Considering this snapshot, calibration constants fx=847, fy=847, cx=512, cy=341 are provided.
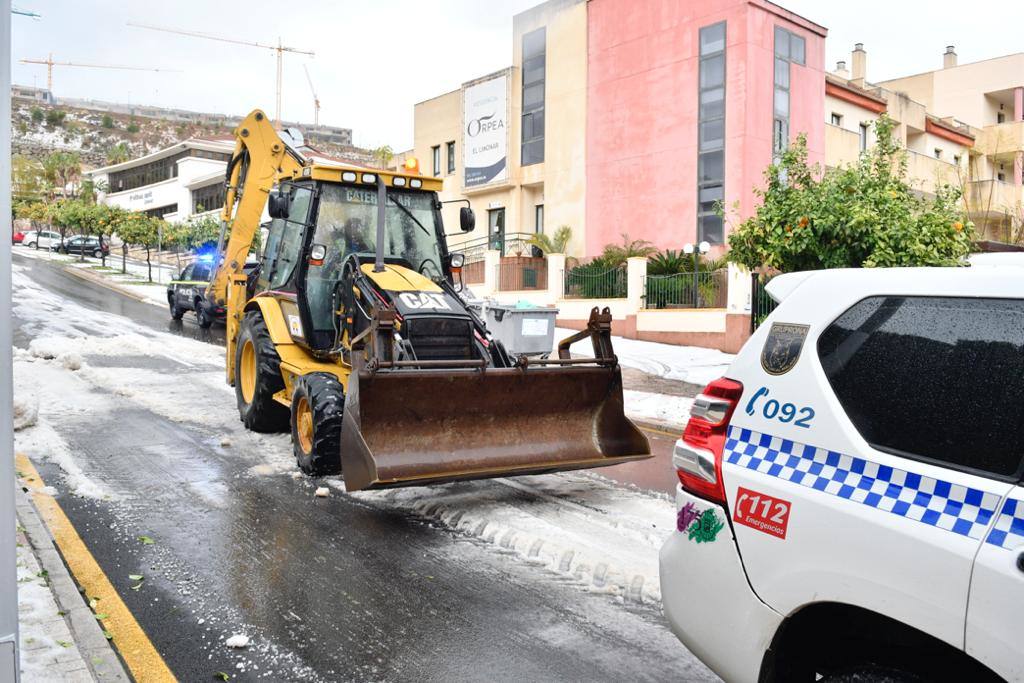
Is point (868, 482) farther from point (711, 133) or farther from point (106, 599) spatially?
point (711, 133)

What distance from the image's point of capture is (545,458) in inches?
272

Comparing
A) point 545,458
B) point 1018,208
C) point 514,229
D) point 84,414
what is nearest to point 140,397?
point 84,414

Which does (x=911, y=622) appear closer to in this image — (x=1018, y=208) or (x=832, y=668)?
(x=832, y=668)

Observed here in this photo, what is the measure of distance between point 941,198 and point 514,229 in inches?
850

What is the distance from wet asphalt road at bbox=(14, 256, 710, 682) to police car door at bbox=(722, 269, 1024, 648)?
1.61 meters

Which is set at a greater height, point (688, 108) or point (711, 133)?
point (688, 108)

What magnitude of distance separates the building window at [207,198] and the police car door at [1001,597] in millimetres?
63938

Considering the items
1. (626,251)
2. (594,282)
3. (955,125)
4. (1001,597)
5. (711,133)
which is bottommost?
(1001,597)

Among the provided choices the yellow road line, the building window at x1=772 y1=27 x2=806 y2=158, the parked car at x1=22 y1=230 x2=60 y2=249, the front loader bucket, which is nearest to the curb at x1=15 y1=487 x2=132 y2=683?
the yellow road line

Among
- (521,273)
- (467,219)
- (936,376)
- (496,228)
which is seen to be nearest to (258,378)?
(467,219)

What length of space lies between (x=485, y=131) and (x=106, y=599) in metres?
30.1

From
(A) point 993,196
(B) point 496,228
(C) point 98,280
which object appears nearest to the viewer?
(B) point 496,228

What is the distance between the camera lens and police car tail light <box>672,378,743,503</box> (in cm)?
300

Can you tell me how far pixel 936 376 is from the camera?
2.48 metres
